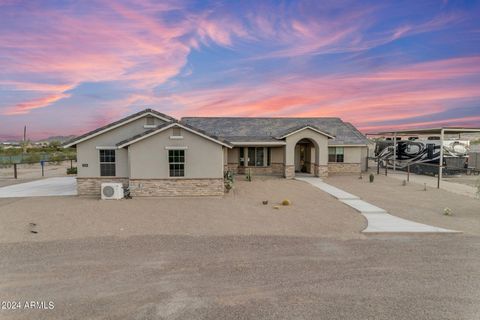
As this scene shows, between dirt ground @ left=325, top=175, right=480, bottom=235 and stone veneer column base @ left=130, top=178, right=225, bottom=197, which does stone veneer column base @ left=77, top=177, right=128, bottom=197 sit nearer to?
stone veneer column base @ left=130, top=178, right=225, bottom=197

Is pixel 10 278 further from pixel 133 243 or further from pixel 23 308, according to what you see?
pixel 133 243

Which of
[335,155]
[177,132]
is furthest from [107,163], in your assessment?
[335,155]

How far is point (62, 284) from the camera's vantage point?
19.7ft

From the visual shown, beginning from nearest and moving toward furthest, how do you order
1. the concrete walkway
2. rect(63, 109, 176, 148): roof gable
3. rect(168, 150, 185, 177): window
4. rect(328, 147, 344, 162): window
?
1. the concrete walkway
2. rect(168, 150, 185, 177): window
3. rect(63, 109, 176, 148): roof gable
4. rect(328, 147, 344, 162): window

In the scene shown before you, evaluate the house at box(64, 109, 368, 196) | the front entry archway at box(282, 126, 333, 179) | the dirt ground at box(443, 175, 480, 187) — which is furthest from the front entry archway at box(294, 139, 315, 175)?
the dirt ground at box(443, 175, 480, 187)

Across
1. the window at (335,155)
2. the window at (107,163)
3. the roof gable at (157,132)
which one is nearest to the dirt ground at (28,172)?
the window at (107,163)

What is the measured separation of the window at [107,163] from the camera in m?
16.2

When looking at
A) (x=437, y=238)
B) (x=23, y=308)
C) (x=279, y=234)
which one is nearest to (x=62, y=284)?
(x=23, y=308)

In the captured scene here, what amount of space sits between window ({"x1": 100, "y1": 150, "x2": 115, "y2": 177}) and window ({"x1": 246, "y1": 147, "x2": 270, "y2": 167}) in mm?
11847

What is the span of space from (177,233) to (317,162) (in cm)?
1720

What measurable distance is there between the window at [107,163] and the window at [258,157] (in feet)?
38.9

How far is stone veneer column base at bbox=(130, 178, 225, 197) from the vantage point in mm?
15133

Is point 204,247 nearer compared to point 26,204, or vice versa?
point 204,247

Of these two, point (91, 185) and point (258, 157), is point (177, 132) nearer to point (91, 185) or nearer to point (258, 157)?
point (91, 185)
